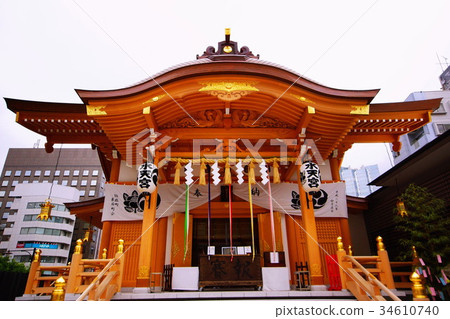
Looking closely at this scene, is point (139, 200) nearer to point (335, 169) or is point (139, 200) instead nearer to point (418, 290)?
point (335, 169)

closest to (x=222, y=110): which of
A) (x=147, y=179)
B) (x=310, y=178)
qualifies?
(x=147, y=179)

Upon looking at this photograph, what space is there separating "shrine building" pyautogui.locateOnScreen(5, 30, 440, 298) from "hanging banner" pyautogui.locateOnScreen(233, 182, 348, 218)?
0.04 meters

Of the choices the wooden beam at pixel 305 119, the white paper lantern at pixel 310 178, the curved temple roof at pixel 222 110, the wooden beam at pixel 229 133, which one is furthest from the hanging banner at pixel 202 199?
the wooden beam at pixel 305 119

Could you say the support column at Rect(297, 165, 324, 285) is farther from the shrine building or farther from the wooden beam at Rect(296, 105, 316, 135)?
the wooden beam at Rect(296, 105, 316, 135)

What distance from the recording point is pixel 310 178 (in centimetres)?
783

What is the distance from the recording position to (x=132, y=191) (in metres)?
10.3

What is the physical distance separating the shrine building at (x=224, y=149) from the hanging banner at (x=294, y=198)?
0.12 ft

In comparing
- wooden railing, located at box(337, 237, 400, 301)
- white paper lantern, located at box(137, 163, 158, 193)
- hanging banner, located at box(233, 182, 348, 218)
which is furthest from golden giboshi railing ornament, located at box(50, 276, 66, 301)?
hanging banner, located at box(233, 182, 348, 218)

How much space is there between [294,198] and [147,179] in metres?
5.49

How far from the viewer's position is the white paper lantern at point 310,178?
7.78 metres

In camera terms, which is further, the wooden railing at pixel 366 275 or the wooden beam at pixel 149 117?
the wooden beam at pixel 149 117

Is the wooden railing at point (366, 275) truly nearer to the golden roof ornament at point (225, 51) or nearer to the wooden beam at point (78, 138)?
the golden roof ornament at point (225, 51)

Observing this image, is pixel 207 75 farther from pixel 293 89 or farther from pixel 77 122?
pixel 77 122
